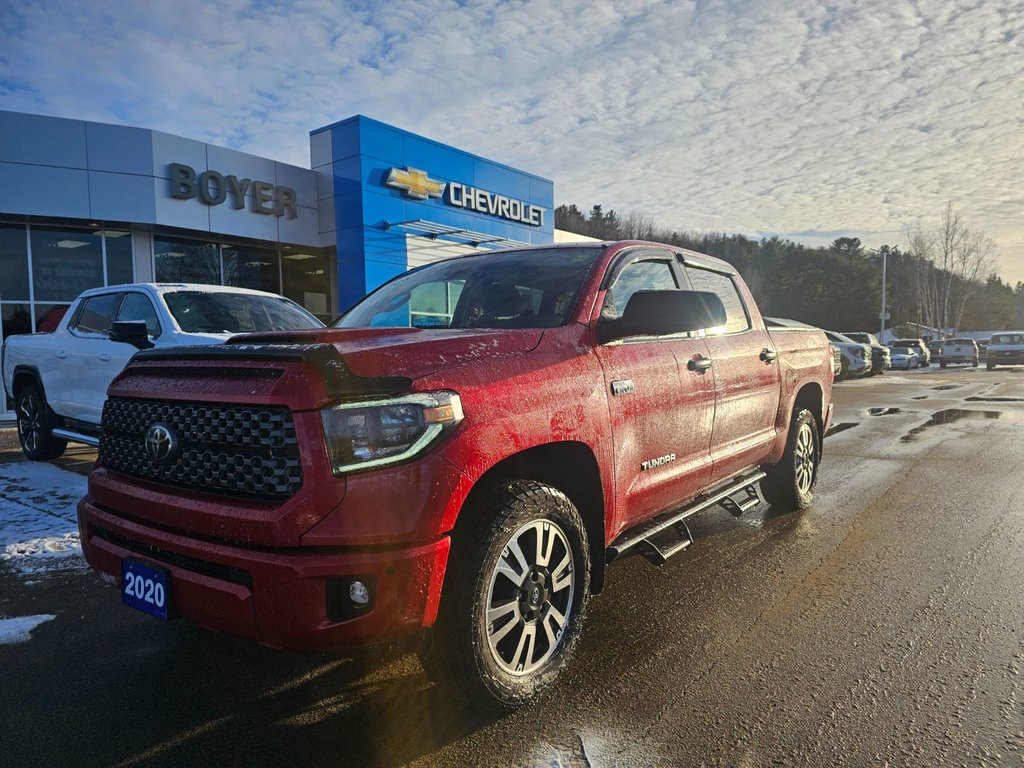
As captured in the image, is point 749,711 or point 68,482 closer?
point 749,711

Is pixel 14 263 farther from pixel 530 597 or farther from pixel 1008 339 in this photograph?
pixel 1008 339

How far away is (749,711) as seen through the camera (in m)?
2.58

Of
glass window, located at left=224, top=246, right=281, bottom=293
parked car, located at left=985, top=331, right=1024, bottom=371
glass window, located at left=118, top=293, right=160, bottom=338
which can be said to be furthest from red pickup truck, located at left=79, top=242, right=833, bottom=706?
parked car, located at left=985, top=331, right=1024, bottom=371

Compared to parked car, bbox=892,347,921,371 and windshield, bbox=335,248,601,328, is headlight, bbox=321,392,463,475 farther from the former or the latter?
parked car, bbox=892,347,921,371

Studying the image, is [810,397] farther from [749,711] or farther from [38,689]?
[38,689]

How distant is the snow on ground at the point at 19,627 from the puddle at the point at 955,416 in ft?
33.9

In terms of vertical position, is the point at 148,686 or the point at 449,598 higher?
the point at 449,598

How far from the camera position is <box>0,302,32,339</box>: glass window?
13.7m

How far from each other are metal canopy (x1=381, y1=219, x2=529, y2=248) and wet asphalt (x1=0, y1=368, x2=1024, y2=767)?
48.0ft

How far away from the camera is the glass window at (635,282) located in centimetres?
339

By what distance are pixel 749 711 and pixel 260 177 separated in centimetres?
1594

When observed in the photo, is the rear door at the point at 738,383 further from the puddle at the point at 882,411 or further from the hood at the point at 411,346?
the puddle at the point at 882,411

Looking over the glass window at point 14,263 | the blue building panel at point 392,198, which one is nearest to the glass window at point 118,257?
the glass window at point 14,263

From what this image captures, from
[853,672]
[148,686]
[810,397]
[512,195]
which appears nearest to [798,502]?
[810,397]
